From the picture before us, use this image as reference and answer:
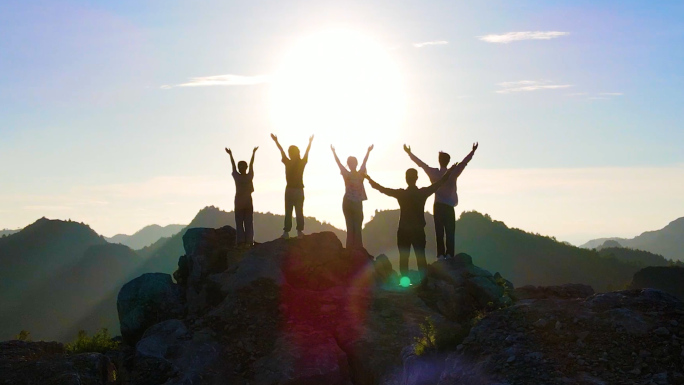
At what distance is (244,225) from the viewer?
68.2 feet

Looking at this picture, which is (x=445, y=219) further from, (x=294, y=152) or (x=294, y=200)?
(x=294, y=152)

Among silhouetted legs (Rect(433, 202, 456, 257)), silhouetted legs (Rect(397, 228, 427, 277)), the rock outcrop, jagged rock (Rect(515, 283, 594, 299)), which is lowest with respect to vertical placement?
the rock outcrop

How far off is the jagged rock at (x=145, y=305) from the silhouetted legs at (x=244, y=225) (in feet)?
9.70

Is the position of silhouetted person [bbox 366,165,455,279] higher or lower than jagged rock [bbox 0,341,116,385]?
higher

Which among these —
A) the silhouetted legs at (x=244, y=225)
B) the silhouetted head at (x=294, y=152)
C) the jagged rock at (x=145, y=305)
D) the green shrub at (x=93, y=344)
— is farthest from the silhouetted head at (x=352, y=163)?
the green shrub at (x=93, y=344)

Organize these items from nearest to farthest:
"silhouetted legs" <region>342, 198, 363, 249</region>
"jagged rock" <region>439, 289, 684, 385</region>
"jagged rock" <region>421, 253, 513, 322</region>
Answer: "jagged rock" <region>439, 289, 684, 385</region> → "jagged rock" <region>421, 253, 513, 322</region> → "silhouetted legs" <region>342, 198, 363, 249</region>

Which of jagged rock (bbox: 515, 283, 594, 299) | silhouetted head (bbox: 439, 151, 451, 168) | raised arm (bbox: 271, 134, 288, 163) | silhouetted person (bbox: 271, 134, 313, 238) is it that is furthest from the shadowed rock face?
silhouetted head (bbox: 439, 151, 451, 168)

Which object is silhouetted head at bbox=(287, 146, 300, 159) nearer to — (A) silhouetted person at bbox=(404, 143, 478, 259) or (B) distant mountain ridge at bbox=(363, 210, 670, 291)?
(A) silhouetted person at bbox=(404, 143, 478, 259)

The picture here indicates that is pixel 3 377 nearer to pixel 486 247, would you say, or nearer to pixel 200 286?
pixel 200 286

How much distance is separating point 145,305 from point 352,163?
7.79 m

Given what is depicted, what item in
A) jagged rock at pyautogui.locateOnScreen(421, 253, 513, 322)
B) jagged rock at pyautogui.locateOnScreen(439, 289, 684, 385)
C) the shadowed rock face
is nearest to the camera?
jagged rock at pyautogui.locateOnScreen(439, 289, 684, 385)

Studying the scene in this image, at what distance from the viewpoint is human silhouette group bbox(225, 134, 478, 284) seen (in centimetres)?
1738

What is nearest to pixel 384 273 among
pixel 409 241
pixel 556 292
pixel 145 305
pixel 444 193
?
pixel 409 241

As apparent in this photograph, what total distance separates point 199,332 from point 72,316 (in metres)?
138
